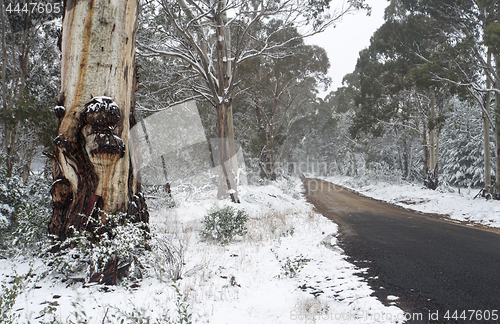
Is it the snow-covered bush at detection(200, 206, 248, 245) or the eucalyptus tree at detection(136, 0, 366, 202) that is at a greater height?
the eucalyptus tree at detection(136, 0, 366, 202)

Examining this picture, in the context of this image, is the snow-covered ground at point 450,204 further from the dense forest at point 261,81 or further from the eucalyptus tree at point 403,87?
the eucalyptus tree at point 403,87

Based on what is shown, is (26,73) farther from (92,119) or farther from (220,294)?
(220,294)

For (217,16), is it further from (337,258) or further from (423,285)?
(423,285)

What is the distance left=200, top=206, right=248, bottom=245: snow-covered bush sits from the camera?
18.3ft

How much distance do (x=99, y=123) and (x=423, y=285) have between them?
154 inches

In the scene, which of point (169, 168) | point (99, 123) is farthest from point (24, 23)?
point (99, 123)

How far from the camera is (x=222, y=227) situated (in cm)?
570

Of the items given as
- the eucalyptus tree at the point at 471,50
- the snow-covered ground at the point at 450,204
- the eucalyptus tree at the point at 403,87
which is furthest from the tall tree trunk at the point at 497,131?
the eucalyptus tree at the point at 403,87

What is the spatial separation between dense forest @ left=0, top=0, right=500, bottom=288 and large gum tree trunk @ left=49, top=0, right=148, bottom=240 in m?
0.12

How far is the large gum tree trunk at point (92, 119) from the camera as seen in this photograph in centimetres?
285

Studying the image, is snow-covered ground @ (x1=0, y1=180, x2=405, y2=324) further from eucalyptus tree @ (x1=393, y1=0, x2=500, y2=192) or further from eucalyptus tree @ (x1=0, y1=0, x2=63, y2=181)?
eucalyptus tree @ (x1=393, y1=0, x2=500, y2=192)

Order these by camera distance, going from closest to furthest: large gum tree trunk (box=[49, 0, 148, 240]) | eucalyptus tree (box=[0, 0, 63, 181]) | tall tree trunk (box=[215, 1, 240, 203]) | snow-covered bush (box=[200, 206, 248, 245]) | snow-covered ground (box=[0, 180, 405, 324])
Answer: snow-covered ground (box=[0, 180, 405, 324])
large gum tree trunk (box=[49, 0, 148, 240])
snow-covered bush (box=[200, 206, 248, 245])
eucalyptus tree (box=[0, 0, 63, 181])
tall tree trunk (box=[215, 1, 240, 203])

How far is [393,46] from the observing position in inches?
687

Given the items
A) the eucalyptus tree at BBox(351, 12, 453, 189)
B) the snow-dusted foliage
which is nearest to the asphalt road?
the eucalyptus tree at BBox(351, 12, 453, 189)
